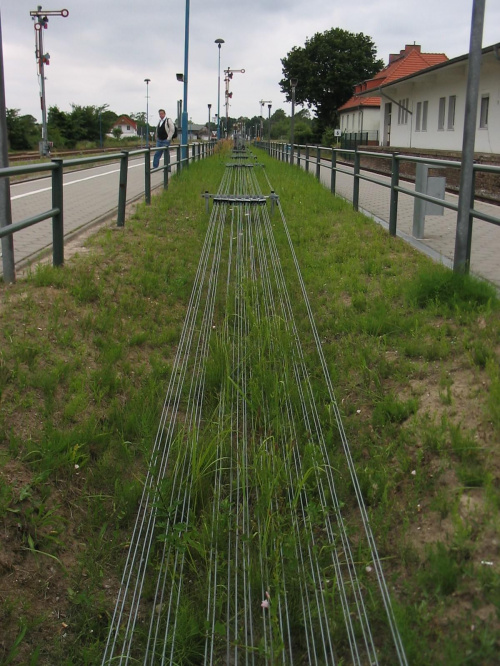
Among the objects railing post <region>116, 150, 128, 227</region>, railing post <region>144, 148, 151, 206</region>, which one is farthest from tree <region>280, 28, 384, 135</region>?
railing post <region>116, 150, 128, 227</region>

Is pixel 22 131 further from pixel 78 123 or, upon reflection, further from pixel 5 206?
pixel 5 206

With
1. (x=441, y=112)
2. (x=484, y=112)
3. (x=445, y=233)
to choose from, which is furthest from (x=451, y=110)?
(x=445, y=233)

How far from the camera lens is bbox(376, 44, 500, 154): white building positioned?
24.3 metres

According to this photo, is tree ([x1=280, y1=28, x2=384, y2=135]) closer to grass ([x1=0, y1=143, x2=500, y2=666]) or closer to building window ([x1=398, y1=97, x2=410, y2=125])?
building window ([x1=398, y1=97, x2=410, y2=125])

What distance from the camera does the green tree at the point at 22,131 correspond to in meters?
58.7

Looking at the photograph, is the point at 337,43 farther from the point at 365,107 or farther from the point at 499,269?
the point at 499,269

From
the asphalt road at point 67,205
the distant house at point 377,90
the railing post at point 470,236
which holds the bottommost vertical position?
the asphalt road at point 67,205

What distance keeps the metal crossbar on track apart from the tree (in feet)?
255

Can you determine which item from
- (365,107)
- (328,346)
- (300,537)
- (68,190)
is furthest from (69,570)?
(365,107)

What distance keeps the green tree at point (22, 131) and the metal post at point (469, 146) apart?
2226 inches

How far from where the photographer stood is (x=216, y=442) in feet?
14.7

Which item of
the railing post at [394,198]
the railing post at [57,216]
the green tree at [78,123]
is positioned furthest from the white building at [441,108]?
the green tree at [78,123]

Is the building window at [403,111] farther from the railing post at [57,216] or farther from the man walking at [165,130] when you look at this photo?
the railing post at [57,216]

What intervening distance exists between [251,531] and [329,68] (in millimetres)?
82214
